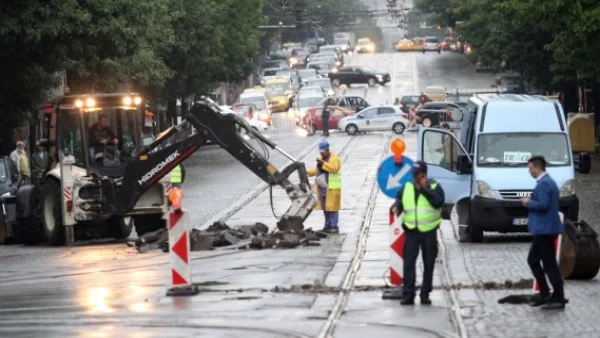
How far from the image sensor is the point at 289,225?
1062 inches

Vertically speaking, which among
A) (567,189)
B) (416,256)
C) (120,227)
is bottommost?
(120,227)

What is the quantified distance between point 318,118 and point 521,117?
46201 millimetres

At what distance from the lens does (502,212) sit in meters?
25.5

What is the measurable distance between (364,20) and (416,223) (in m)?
147

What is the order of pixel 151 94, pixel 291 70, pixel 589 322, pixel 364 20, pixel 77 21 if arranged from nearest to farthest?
pixel 589 322 < pixel 77 21 < pixel 151 94 < pixel 291 70 < pixel 364 20

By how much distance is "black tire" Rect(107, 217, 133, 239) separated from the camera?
2984 cm

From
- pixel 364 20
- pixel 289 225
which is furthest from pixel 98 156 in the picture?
pixel 364 20

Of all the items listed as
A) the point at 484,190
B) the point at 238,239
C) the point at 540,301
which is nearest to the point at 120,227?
the point at 238,239

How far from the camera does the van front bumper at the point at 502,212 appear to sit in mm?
25516

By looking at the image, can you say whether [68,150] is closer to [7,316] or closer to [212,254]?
[212,254]

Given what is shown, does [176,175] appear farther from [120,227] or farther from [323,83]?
[323,83]

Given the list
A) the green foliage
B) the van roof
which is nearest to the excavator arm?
the van roof

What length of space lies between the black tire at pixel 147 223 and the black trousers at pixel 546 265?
547 inches

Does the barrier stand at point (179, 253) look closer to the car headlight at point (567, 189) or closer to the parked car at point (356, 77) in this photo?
the car headlight at point (567, 189)
